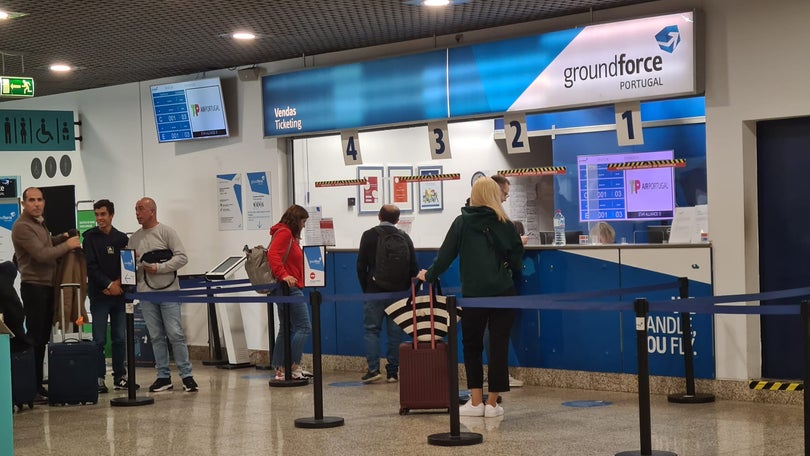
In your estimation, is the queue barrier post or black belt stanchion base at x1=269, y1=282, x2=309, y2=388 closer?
the queue barrier post

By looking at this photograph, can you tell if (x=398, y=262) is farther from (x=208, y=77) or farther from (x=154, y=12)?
(x=208, y=77)

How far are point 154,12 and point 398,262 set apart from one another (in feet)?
9.29

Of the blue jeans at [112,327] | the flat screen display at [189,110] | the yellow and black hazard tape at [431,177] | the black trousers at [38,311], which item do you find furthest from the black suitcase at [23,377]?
the yellow and black hazard tape at [431,177]

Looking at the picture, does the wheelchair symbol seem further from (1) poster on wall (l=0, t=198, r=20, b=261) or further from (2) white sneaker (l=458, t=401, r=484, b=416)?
(2) white sneaker (l=458, t=401, r=484, b=416)

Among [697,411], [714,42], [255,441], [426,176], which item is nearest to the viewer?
[255,441]

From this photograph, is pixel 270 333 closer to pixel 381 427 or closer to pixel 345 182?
pixel 345 182

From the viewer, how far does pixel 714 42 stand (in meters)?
8.67

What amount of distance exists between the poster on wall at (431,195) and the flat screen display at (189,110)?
213cm

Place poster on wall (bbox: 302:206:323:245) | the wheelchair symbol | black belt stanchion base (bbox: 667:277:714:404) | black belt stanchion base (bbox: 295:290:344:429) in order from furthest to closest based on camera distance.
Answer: the wheelchair symbol → poster on wall (bbox: 302:206:323:245) → black belt stanchion base (bbox: 667:277:714:404) → black belt stanchion base (bbox: 295:290:344:429)

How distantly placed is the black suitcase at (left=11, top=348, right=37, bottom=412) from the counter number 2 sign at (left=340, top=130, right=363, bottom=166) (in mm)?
3519

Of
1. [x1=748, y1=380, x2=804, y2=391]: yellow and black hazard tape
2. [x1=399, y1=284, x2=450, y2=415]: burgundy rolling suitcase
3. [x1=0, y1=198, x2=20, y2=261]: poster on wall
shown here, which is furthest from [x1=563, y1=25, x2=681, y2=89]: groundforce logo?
[x1=0, y1=198, x2=20, y2=261]: poster on wall

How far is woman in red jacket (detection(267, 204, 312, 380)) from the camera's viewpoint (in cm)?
993

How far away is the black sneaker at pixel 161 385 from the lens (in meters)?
9.97

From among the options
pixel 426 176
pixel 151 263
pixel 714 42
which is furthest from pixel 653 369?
pixel 151 263
